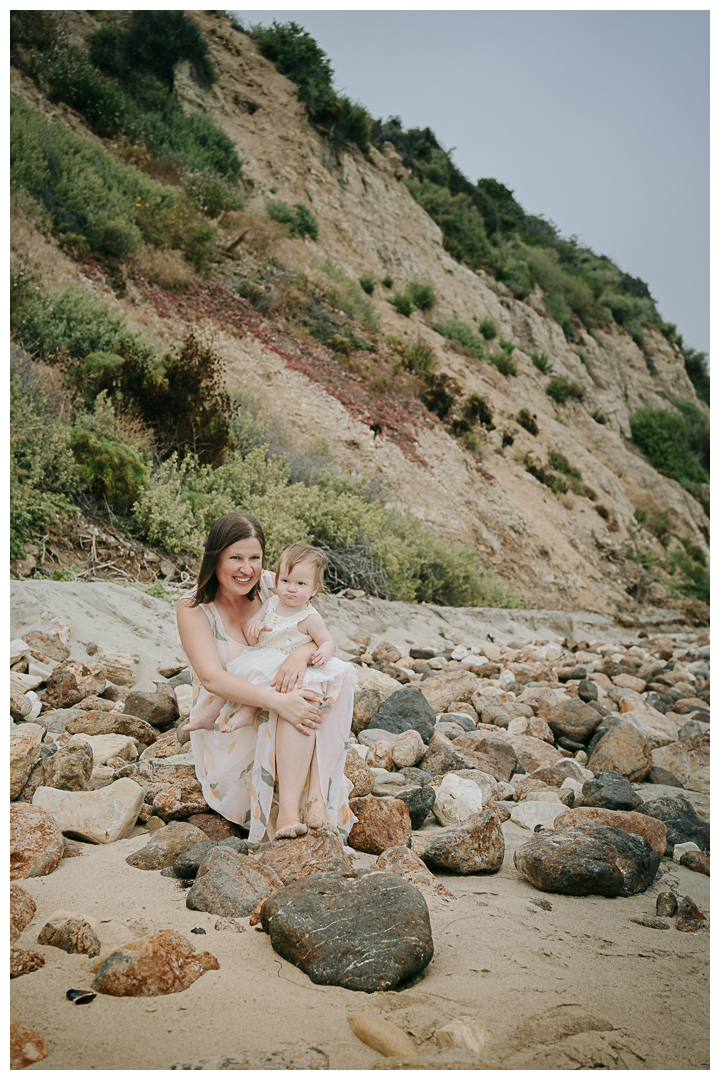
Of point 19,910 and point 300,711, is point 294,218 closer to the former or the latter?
point 300,711

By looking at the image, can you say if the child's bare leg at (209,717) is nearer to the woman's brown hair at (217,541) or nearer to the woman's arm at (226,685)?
the woman's arm at (226,685)

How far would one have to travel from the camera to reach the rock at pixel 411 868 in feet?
6.14

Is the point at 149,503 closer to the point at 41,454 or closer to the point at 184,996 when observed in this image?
the point at 41,454

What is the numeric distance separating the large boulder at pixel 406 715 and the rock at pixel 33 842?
5.68 feet

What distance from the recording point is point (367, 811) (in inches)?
88.7

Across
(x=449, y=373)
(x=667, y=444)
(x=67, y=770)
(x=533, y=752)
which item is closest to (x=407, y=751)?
(x=533, y=752)

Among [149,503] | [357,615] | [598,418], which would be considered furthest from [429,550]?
[598,418]

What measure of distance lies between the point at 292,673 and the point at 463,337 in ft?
52.4

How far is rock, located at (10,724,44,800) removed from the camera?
2145 millimetres

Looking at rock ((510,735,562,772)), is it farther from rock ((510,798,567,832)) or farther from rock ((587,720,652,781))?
rock ((510,798,567,832))

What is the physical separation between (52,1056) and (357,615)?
4940 mm

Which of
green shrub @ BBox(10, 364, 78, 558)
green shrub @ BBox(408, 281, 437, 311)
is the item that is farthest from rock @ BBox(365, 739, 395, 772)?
green shrub @ BBox(408, 281, 437, 311)

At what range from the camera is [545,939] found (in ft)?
5.36

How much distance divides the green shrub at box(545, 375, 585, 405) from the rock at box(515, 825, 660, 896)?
18.1m
